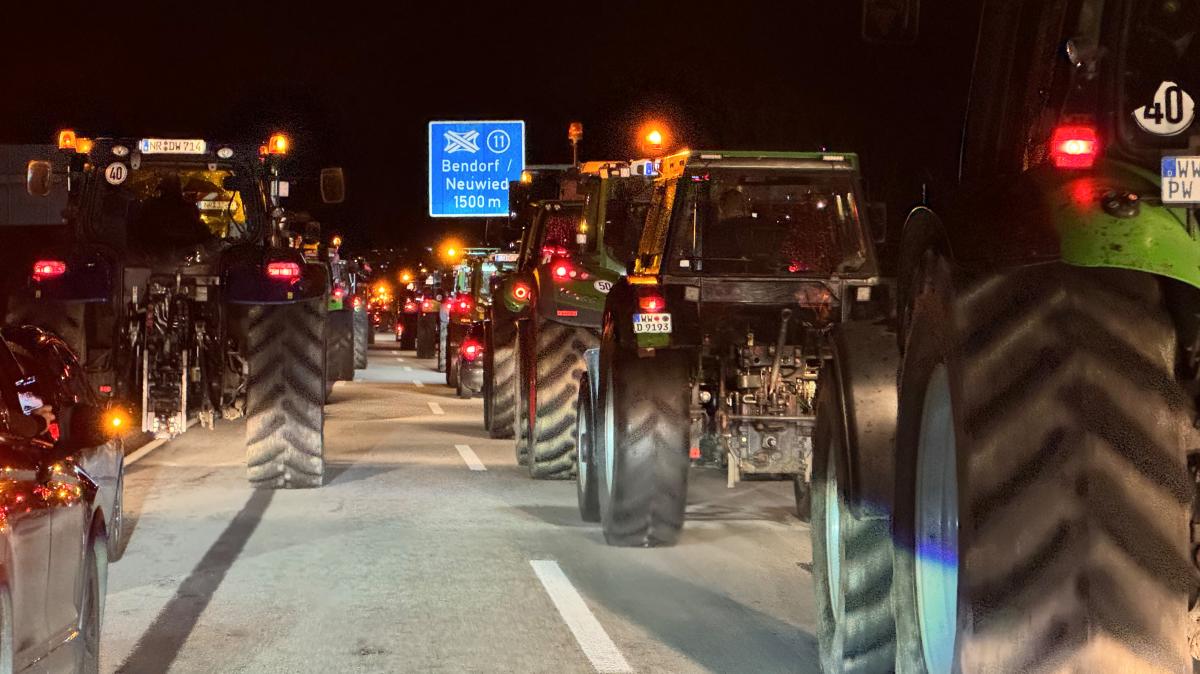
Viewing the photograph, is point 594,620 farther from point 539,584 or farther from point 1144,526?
point 1144,526

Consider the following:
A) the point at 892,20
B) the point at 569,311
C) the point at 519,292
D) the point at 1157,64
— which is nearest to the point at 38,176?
the point at 569,311

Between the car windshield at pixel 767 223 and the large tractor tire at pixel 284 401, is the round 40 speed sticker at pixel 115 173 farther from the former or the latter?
the car windshield at pixel 767 223

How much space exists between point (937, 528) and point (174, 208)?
12.2 metres

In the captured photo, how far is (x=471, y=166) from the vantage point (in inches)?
1679

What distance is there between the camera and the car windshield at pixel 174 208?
16.0 m

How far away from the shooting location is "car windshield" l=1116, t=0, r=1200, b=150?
4691 mm

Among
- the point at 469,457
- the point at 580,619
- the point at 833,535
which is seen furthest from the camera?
the point at 469,457

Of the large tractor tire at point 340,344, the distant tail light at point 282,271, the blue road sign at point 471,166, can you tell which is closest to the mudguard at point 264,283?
the distant tail light at point 282,271

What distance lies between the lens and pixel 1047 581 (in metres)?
4.25

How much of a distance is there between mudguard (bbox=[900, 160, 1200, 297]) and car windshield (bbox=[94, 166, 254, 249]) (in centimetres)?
1237

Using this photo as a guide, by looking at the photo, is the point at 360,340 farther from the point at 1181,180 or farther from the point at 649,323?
the point at 1181,180

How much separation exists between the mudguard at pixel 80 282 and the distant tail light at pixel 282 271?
1.71 meters

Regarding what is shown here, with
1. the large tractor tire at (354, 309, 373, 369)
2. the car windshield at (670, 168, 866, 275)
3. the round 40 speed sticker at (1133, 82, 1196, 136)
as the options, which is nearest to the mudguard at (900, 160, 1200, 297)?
the round 40 speed sticker at (1133, 82, 1196, 136)

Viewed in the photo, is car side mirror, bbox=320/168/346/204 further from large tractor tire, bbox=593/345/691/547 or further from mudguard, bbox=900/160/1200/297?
mudguard, bbox=900/160/1200/297
